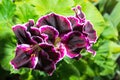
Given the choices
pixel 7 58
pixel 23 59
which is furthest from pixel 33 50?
pixel 7 58

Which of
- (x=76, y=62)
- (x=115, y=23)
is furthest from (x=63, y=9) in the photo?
(x=115, y=23)

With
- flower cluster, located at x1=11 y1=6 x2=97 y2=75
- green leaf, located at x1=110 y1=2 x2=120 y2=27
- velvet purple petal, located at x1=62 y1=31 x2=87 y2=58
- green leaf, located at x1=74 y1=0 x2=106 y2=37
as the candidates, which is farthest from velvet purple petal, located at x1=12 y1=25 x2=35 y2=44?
green leaf, located at x1=110 y1=2 x2=120 y2=27

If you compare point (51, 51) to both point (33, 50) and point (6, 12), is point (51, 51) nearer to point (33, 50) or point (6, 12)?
point (33, 50)

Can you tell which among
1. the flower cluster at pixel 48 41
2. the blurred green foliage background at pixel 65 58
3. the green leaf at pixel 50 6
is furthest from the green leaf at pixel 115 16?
the flower cluster at pixel 48 41

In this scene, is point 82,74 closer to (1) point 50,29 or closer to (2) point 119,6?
(1) point 50,29

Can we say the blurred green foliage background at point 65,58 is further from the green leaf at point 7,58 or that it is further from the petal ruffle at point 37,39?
the petal ruffle at point 37,39

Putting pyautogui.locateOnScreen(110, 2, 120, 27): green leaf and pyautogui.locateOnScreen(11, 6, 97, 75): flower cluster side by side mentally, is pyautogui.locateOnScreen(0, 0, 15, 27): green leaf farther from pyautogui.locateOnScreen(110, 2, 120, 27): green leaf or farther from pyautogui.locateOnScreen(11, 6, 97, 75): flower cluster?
pyautogui.locateOnScreen(110, 2, 120, 27): green leaf

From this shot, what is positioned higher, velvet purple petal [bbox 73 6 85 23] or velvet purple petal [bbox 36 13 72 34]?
velvet purple petal [bbox 36 13 72 34]
